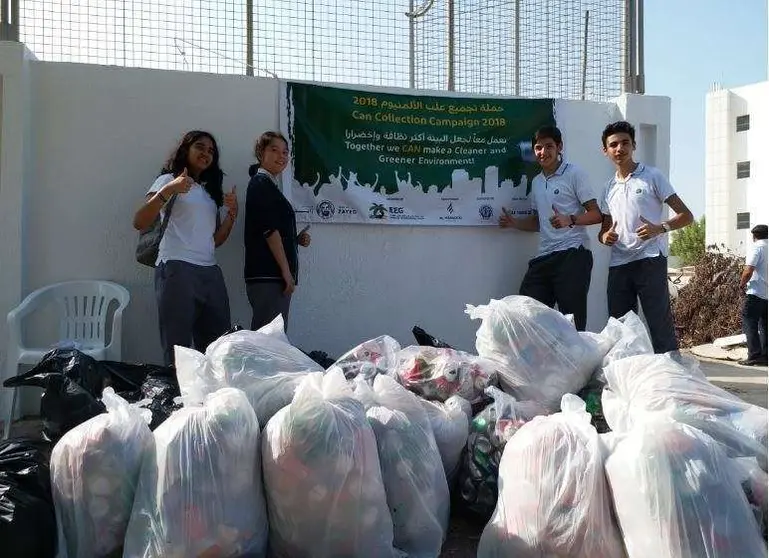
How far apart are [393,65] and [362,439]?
10.9 feet

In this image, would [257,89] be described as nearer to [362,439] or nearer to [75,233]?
[75,233]

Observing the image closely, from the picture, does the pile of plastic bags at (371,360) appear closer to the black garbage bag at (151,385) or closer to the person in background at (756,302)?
the black garbage bag at (151,385)

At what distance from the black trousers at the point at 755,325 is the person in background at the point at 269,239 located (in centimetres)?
507

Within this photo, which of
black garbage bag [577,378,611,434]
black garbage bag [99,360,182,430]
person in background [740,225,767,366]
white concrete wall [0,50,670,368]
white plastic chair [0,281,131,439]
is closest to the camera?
black garbage bag [577,378,611,434]

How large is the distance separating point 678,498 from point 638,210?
2.50 meters

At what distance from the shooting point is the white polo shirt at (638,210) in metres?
4.21

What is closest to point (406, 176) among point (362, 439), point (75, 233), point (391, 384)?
point (75, 233)

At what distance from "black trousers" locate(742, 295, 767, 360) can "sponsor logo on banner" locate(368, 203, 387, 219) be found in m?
4.34

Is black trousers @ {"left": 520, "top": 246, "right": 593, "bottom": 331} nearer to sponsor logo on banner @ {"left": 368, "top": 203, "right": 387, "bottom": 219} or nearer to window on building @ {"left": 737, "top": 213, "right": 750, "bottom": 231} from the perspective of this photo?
sponsor logo on banner @ {"left": 368, "top": 203, "right": 387, "bottom": 219}

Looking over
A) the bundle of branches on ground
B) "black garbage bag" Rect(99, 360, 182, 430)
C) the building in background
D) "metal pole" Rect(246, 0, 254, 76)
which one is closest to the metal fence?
"metal pole" Rect(246, 0, 254, 76)

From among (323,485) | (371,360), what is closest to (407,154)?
(371,360)

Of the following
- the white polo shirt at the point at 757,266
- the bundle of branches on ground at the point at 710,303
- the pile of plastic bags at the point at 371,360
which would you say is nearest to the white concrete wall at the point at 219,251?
the pile of plastic bags at the point at 371,360

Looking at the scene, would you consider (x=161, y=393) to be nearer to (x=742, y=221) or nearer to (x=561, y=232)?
(x=561, y=232)

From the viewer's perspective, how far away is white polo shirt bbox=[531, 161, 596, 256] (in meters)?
4.62
